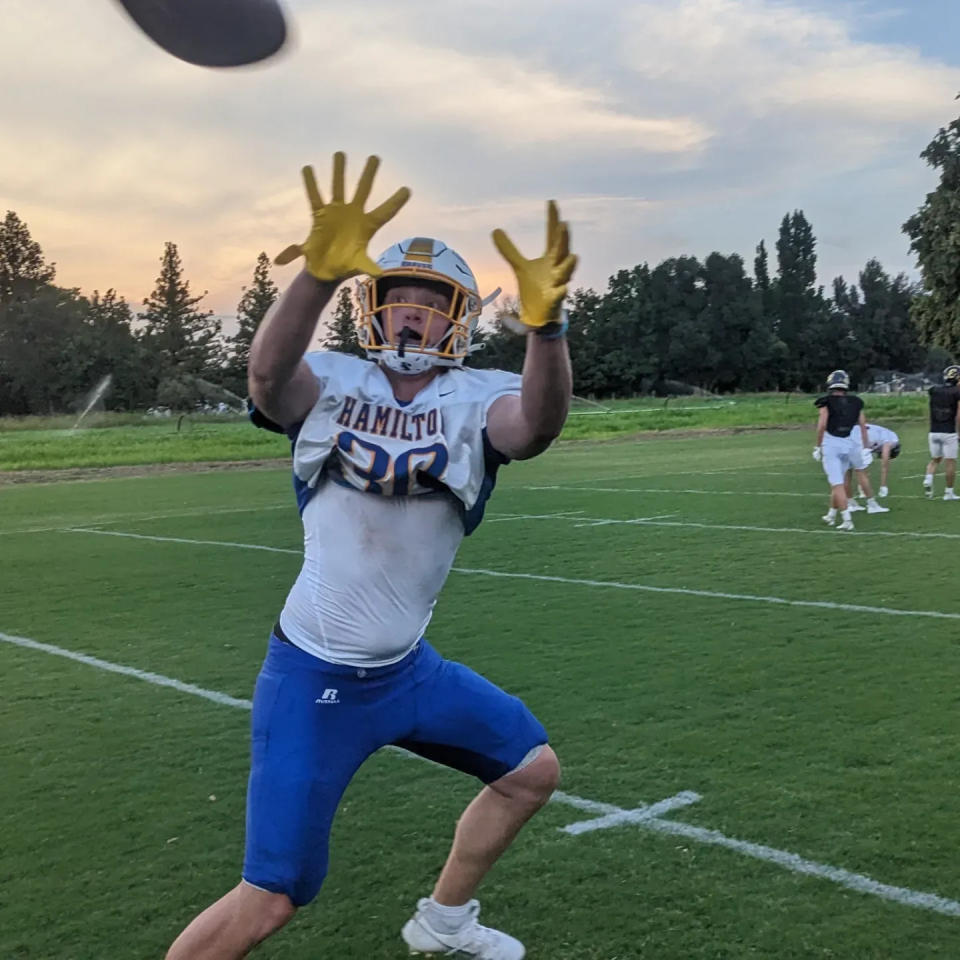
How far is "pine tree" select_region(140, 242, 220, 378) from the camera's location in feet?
284

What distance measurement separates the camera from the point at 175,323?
8900cm

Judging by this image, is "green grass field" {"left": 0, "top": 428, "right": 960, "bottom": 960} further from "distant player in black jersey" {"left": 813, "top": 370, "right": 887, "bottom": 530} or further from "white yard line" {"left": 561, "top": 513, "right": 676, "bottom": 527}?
"white yard line" {"left": 561, "top": 513, "right": 676, "bottom": 527}

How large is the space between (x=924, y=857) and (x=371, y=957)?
84.1 inches

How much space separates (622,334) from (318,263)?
3777 inches

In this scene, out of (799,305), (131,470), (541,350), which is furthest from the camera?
(799,305)

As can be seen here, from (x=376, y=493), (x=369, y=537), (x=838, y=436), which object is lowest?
(x=838, y=436)

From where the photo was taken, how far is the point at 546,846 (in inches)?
183

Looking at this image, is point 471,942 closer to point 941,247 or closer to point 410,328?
point 410,328

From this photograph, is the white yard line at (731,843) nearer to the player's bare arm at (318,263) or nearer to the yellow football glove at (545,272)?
the yellow football glove at (545,272)

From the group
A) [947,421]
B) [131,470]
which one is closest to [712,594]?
[947,421]

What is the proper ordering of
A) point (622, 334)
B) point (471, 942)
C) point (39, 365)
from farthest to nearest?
point (622, 334)
point (39, 365)
point (471, 942)

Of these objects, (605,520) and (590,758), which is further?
(605,520)

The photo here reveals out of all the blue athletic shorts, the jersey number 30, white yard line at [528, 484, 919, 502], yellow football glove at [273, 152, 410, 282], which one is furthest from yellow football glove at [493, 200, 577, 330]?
white yard line at [528, 484, 919, 502]

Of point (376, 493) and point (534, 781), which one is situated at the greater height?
point (376, 493)
